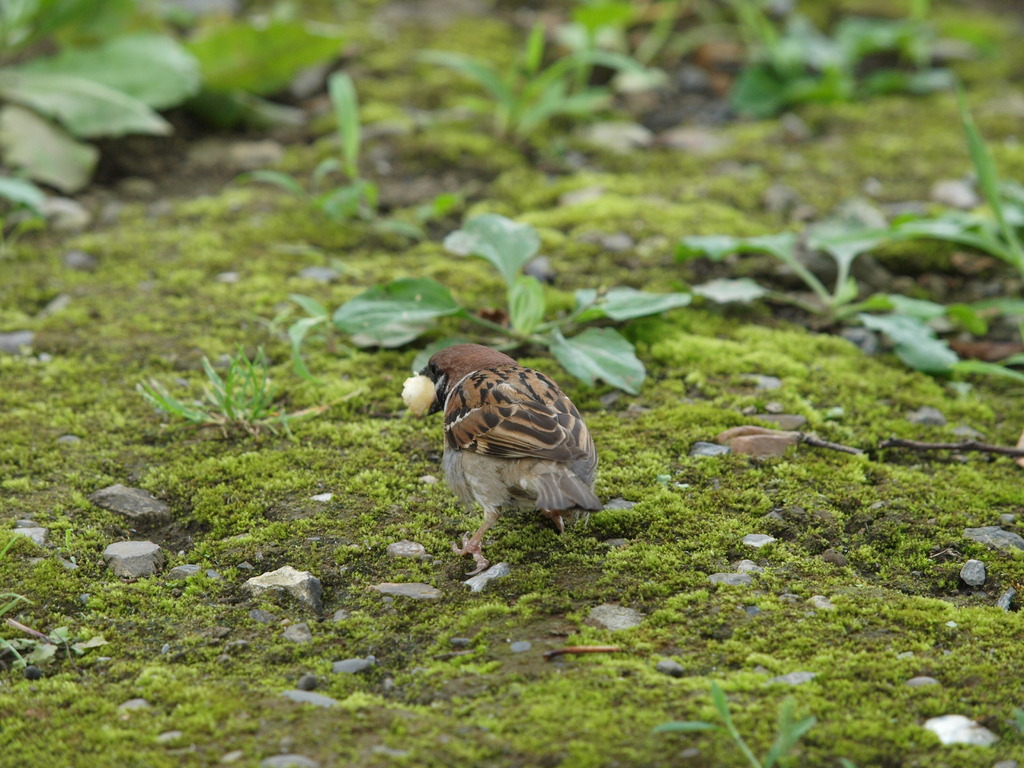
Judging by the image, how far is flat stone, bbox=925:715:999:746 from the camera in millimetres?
3172

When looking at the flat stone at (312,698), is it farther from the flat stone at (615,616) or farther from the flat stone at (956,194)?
the flat stone at (956,194)

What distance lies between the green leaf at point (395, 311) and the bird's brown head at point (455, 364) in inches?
23.0

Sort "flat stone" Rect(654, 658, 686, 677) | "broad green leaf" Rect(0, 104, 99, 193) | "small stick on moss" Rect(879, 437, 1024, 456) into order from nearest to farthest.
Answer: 1. "flat stone" Rect(654, 658, 686, 677)
2. "small stick on moss" Rect(879, 437, 1024, 456)
3. "broad green leaf" Rect(0, 104, 99, 193)

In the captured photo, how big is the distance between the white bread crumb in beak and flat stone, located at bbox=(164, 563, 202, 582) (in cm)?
143

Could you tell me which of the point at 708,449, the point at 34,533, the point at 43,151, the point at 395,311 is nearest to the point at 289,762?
the point at 34,533

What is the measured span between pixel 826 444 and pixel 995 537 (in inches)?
35.3

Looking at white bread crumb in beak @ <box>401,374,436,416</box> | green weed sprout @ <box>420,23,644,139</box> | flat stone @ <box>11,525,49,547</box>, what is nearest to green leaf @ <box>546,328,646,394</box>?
white bread crumb in beak @ <box>401,374,436,416</box>

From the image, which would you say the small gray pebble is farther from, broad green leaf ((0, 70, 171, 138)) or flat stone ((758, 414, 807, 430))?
broad green leaf ((0, 70, 171, 138))

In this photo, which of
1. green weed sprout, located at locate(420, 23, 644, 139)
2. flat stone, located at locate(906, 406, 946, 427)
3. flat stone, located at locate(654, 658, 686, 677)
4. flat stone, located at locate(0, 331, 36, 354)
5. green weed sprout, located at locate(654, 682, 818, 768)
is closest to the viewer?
green weed sprout, located at locate(654, 682, 818, 768)

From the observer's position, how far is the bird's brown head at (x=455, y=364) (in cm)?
509

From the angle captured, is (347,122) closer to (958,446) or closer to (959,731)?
(958,446)

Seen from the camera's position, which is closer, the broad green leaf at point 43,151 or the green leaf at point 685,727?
the green leaf at point 685,727

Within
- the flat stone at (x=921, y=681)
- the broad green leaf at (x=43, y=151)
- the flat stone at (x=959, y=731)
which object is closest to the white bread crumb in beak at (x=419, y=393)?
the flat stone at (x=921, y=681)

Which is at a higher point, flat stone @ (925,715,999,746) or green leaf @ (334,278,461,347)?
green leaf @ (334,278,461,347)
